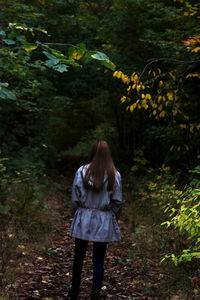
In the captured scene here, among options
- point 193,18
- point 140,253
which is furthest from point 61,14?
point 140,253

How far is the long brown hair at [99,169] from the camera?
3957 millimetres

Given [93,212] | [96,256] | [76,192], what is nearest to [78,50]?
[76,192]

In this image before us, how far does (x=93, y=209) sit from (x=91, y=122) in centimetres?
1762

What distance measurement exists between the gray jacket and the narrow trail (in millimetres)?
1214

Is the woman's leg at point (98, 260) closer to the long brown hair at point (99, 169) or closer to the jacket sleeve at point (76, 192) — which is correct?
the jacket sleeve at point (76, 192)

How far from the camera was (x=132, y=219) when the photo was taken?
8.27 meters

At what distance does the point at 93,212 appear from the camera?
4051mm

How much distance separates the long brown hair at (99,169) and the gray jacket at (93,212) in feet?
0.24

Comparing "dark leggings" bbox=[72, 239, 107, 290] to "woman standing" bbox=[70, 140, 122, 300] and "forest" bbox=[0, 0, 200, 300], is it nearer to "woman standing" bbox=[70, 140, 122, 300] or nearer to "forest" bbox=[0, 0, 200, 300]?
"woman standing" bbox=[70, 140, 122, 300]

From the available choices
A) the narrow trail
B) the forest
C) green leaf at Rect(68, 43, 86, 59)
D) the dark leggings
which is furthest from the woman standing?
green leaf at Rect(68, 43, 86, 59)

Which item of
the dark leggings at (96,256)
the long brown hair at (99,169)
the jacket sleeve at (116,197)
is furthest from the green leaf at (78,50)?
the dark leggings at (96,256)

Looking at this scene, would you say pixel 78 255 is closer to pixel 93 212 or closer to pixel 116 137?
pixel 93 212

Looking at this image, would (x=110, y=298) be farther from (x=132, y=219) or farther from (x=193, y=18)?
(x=193, y=18)

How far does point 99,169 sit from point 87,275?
7.90 ft
